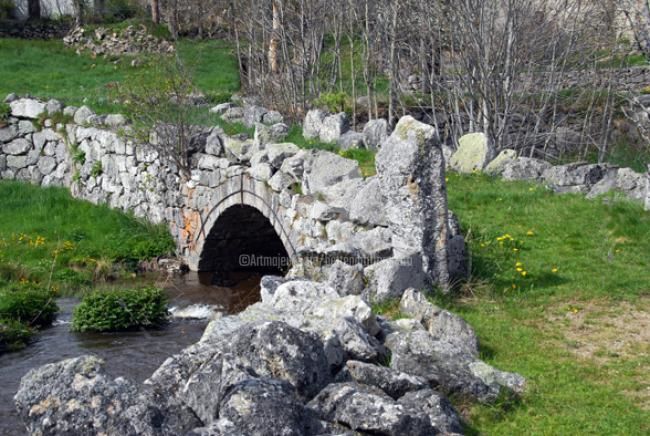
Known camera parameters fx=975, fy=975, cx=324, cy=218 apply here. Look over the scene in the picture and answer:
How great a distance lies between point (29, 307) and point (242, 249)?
15.7ft

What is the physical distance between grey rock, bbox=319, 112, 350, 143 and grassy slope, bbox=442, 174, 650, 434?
7.96 ft

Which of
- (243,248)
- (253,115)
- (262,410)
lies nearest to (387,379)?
(262,410)

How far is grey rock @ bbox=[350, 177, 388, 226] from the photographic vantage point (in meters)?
10.9

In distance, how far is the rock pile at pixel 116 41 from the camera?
112 feet

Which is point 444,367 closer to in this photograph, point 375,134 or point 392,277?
point 392,277

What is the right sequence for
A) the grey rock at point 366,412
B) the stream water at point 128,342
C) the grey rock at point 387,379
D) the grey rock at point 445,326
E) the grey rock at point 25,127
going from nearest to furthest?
the grey rock at point 366,412
the grey rock at point 387,379
the grey rock at point 445,326
the stream water at point 128,342
the grey rock at point 25,127

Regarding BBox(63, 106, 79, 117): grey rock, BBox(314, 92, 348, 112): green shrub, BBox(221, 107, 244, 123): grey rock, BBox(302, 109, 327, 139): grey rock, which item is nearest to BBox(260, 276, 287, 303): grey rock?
BBox(302, 109, 327, 139): grey rock

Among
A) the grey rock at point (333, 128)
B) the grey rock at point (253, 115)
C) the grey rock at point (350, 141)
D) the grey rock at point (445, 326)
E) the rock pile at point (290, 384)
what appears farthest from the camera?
the grey rock at point (253, 115)

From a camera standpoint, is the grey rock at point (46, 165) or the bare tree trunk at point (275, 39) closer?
the bare tree trunk at point (275, 39)

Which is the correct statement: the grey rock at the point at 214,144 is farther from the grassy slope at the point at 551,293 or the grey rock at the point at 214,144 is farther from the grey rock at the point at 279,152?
the grassy slope at the point at 551,293

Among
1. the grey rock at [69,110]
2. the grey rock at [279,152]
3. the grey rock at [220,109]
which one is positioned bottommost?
the grey rock at [279,152]

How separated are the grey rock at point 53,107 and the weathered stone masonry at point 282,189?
0.04 m

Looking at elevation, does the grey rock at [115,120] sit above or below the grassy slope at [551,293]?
above

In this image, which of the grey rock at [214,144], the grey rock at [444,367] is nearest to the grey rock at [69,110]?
the grey rock at [214,144]
